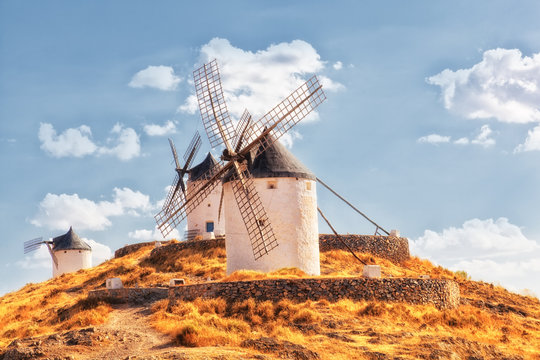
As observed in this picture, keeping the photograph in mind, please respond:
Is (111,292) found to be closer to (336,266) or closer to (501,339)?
(336,266)

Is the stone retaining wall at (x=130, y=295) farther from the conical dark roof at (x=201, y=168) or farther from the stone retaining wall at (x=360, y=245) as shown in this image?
the conical dark roof at (x=201, y=168)

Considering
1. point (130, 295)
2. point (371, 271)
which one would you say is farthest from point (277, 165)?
point (130, 295)

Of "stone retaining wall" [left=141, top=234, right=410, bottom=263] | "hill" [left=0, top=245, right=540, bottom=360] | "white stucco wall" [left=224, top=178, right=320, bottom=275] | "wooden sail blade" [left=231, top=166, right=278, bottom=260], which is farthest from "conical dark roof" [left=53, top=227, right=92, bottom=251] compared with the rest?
"wooden sail blade" [left=231, top=166, right=278, bottom=260]

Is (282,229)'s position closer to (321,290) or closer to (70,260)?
(321,290)

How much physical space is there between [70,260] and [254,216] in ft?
96.8

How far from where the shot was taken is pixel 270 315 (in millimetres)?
20203

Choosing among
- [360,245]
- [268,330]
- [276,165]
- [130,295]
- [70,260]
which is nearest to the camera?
[268,330]

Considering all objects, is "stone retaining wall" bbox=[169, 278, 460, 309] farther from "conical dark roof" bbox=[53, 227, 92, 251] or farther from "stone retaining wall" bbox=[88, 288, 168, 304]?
"conical dark roof" bbox=[53, 227, 92, 251]

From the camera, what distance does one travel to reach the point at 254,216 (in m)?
24.9

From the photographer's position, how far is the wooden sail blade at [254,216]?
2508 cm

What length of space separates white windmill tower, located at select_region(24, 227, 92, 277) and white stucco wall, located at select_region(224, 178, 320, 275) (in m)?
27.1

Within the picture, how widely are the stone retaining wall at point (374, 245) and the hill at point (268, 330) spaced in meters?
8.82

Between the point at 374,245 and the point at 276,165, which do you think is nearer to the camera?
the point at 276,165

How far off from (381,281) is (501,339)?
4.40 metres
